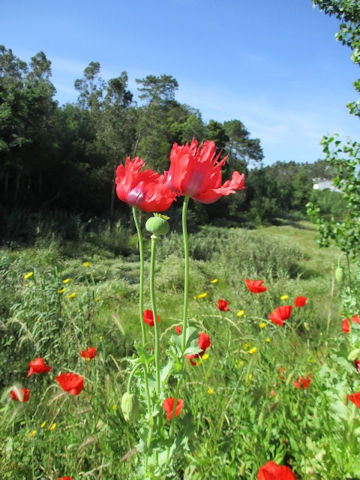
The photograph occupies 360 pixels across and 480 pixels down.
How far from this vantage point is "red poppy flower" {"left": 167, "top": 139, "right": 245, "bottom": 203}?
712 millimetres

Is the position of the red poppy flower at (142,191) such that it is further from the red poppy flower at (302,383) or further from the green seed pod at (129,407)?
the red poppy flower at (302,383)

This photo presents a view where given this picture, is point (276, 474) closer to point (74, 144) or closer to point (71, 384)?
point (71, 384)

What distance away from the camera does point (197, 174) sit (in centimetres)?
72

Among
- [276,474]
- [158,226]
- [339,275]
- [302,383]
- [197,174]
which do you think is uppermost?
[197,174]

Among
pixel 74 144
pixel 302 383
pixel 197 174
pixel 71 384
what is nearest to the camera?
pixel 197 174

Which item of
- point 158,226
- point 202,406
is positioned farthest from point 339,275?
point 158,226

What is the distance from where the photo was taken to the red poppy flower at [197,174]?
0.71m

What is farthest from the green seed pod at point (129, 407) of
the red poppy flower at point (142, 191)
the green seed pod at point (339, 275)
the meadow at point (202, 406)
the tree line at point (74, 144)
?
the tree line at point (74, 144)

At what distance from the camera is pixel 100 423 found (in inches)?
50.3

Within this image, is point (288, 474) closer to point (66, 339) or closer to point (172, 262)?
point (66, 339)

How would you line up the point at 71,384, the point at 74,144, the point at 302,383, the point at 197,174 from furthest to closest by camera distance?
the point at 74,144 → the point at 302,383 → the point at 71,384 → the point at 197,174

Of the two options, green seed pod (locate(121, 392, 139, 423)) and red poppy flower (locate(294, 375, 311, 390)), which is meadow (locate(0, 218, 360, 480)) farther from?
green seed pod (locate(121, 392, 139, 423))

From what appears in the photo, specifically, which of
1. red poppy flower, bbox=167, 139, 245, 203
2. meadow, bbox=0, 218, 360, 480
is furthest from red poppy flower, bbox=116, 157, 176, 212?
meadow, bbox=0, 218, 360, 480

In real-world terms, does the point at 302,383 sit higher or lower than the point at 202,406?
higher
